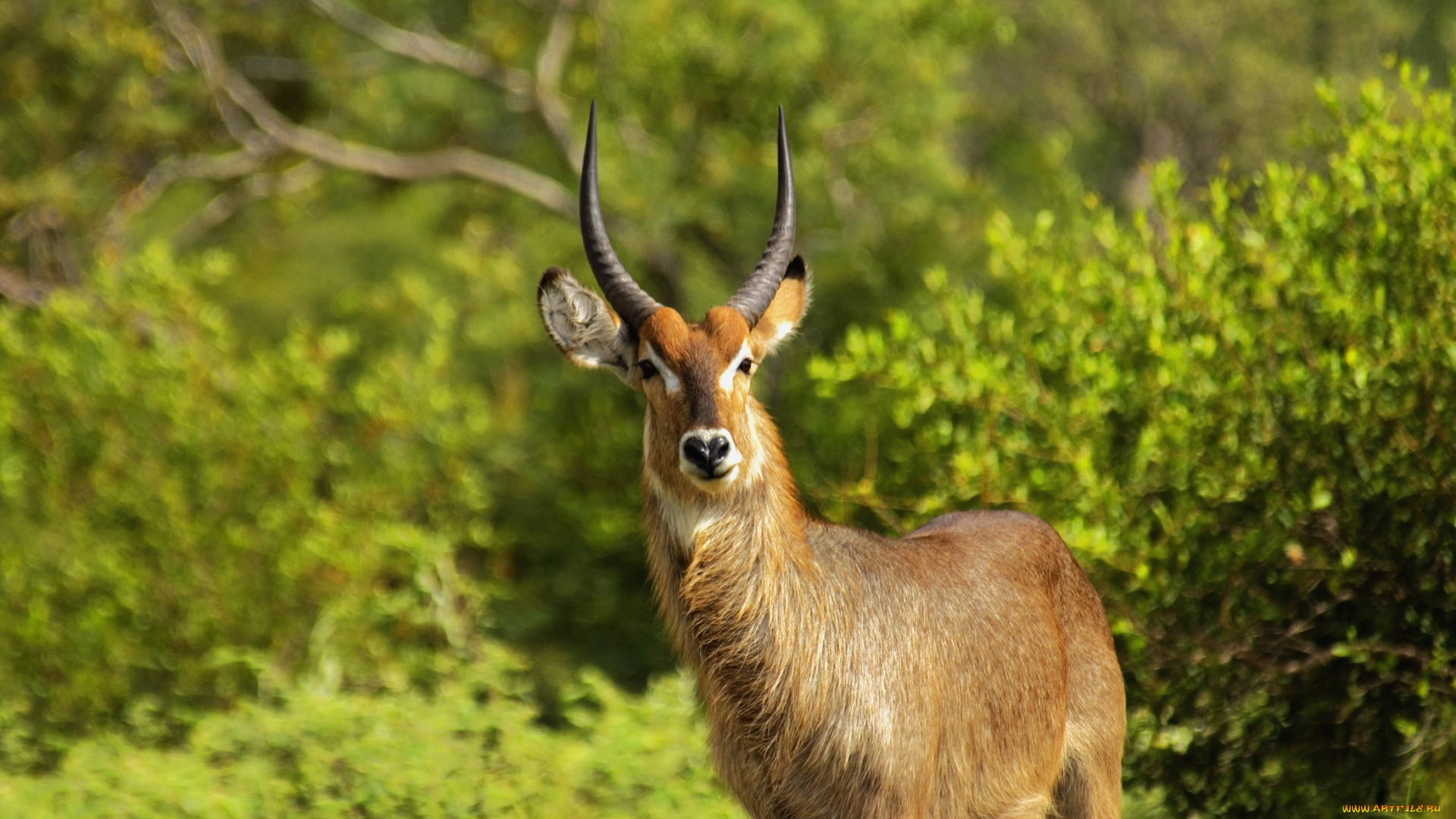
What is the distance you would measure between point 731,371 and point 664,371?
22 centimetres

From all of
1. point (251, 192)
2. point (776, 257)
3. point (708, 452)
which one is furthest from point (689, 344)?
point (251, 192)

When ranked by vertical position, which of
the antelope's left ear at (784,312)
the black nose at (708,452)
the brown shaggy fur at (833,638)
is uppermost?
the antelope's left ear at (784,312)

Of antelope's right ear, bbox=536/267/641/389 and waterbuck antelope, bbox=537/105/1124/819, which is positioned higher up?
antelope's right ear, bbox=536/267/641/389

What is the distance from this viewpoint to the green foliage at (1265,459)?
6.32m

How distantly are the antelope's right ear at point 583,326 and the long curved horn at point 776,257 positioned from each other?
416mm

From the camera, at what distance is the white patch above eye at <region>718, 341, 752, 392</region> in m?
5.06

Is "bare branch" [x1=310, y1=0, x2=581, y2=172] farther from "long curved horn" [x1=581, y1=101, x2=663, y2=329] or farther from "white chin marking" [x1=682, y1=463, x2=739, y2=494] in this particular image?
"white chin marking" [x1=682, y1=463, x2=739, y2=494]

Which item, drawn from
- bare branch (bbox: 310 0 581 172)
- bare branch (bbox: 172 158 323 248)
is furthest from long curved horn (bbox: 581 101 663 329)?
bare branch (bbox: 172 158 323 248)

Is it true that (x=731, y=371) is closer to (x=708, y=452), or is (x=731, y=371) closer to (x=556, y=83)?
(x=708, y=452)

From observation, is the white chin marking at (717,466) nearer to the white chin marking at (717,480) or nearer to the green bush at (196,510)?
the white chin marking at (717,480)

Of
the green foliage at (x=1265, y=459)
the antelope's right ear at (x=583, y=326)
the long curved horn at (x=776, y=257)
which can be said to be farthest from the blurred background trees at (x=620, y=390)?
the antelope's right ear at (x=583, y=326)

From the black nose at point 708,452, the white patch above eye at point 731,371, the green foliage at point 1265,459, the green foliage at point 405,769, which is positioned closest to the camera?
the black nose at point 708,452

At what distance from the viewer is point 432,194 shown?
23.2 metres

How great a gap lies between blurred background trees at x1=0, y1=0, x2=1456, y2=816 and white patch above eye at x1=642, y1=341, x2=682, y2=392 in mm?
2211
